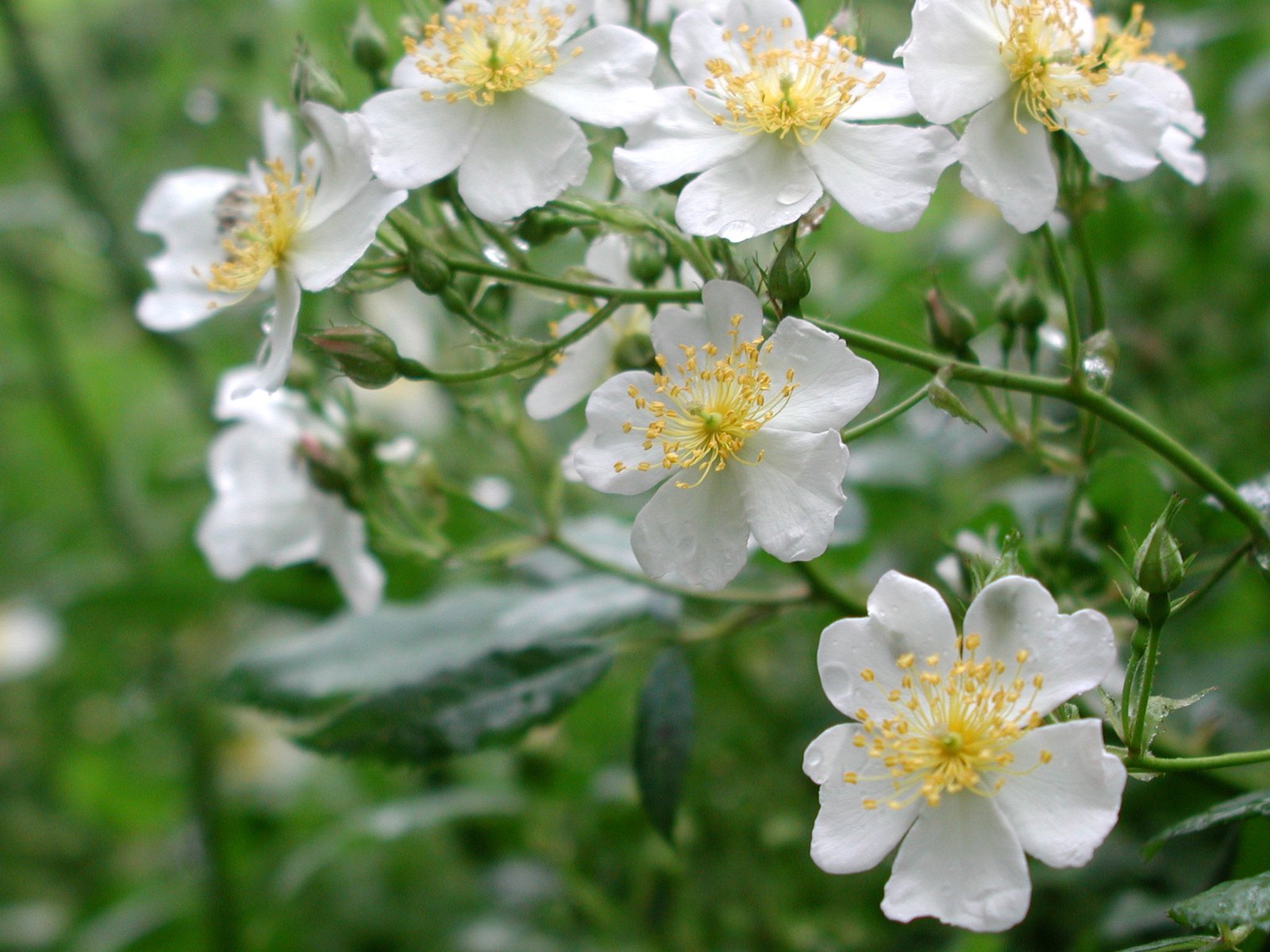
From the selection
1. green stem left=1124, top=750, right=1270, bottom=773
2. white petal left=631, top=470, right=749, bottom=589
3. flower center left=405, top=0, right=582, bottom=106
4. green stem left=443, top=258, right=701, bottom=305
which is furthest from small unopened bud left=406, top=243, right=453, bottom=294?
green stem left=1124, top=750, right=1270, bottom=773

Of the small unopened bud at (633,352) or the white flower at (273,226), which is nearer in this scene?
the white flower at (273,226)

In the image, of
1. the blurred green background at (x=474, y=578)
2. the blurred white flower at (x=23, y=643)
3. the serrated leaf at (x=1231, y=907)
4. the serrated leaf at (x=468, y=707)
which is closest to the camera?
the serrated leaf at (x=1231, y=907)

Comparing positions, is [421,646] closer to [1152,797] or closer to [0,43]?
[1152,797]

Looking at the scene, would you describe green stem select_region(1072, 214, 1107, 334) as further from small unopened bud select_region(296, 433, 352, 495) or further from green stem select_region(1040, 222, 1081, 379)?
small unopened bud select_region(296, 433, 352, 495)

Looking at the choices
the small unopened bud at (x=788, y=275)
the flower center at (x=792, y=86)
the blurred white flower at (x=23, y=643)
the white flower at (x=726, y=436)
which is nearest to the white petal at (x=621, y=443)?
the white flower at (x=726, y=436)

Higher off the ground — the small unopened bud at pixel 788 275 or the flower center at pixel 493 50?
the flower center at pixel 493 50

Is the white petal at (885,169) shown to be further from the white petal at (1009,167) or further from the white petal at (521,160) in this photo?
the white petal at (521,160)
